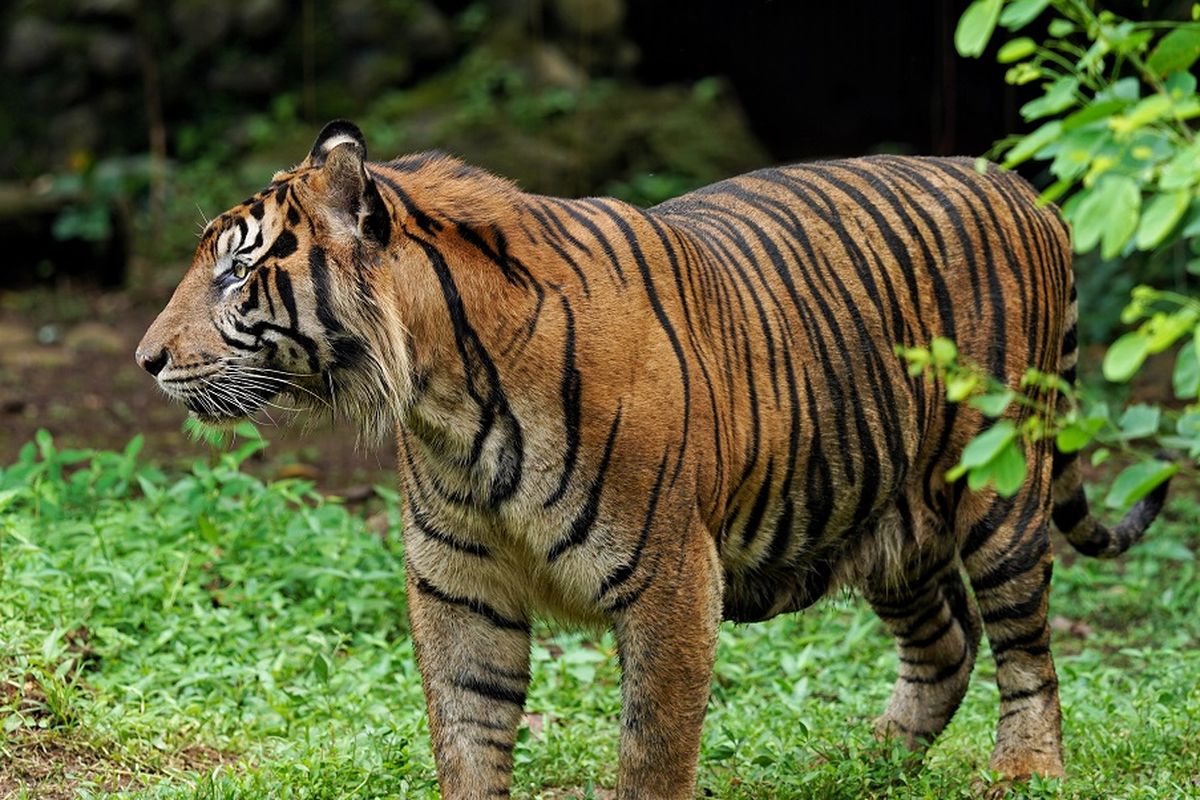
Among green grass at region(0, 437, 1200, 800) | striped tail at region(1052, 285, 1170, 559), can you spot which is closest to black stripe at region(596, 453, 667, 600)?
green grass at region(0, 437, 1200, 800)

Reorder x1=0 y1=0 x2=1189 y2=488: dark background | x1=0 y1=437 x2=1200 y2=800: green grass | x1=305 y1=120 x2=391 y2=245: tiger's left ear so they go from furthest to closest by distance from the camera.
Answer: x1=0 y1=0 x2=1189 y2=488: dark background → x1=0 y1=437 x2=1200 y2=800: green grass → x1=305 y1=120 x2=391 y2=245: tiger's left ear

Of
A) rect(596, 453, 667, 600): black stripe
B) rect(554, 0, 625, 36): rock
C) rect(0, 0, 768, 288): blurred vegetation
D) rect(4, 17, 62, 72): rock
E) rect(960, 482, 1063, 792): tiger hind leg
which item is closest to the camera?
rect(596, 453, 667, 600): black stripe

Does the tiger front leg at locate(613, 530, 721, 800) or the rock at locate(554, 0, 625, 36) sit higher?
the tiger front leg at locate(613, 530, 721, 800)

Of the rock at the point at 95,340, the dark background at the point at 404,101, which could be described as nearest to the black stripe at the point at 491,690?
the rock at the point at 95,340

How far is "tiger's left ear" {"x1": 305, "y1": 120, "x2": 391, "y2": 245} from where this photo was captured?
342 cm

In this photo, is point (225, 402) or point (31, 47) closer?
point (225, 402)

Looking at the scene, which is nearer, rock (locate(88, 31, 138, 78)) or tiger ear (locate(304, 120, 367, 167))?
tiger ear (locate(304, 120, 367, 167))

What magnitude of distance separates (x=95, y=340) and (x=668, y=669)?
8594 mm

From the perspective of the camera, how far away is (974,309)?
14.1ft

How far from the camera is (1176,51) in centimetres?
225

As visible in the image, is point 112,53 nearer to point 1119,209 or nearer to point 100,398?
point 100,398

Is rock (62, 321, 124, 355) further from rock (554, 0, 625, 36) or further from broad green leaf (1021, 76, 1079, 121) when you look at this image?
broad green leaf (1021, 76, 1079, 121)

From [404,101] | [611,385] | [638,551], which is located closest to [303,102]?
[404,101]

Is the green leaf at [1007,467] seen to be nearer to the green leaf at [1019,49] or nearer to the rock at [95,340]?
the green leaf at [1019,49]
